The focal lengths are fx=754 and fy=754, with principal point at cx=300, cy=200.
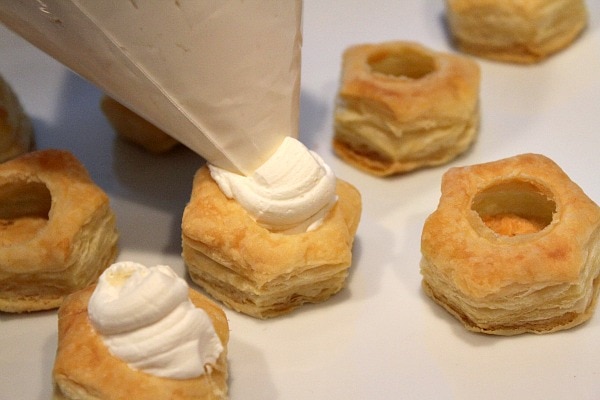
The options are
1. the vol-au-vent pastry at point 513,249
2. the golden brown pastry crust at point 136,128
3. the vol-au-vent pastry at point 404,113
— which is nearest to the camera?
the vol-au-vent pastry at point 513,249

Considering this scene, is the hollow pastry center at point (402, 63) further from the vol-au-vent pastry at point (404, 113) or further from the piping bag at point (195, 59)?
the piping bag at point (195, 59)

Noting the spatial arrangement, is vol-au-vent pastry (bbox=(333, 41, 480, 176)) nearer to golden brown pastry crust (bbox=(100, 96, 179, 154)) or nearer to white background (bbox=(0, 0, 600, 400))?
white background (bbox=(0, 0, 600, 400))

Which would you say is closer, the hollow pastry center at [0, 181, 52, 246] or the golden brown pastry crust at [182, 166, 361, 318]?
the golden brown pastry crust at [182, 166, 361, 318]

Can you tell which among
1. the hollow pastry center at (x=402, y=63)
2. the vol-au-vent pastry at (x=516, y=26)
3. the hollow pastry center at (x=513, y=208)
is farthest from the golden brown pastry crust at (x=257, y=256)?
the vol-au-vent pastry at (x=516, y=26)

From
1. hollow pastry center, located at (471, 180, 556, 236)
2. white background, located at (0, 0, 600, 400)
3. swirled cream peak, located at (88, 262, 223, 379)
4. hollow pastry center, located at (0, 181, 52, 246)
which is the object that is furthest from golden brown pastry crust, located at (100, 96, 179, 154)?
hollow pastry center, located at (471, 180, 556, 236)

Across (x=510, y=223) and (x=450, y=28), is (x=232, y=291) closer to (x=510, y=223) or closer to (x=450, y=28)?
(x=510, y=223)
